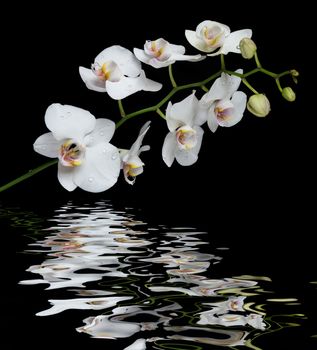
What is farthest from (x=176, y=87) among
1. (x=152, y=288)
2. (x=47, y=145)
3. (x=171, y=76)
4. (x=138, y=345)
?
(x=152, y=288)

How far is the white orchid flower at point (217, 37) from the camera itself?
4.31 ft

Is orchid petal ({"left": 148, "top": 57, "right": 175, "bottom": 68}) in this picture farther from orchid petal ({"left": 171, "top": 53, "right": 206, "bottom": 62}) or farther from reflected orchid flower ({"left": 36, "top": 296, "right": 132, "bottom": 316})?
reflected orchid flower ({"left": 36, "top": 296, "right": 132, "bottom": 316})

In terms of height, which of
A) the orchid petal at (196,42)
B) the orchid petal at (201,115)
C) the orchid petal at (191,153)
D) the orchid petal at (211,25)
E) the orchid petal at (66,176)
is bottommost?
the orchid petal at (66,176)

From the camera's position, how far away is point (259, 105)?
1234mm

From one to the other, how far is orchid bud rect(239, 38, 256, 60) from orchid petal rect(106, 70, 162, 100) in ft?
0.51

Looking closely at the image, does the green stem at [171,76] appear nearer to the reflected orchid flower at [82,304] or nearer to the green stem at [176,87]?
the green stem at [176,87]

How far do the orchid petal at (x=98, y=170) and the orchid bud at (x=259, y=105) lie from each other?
238 millimetres

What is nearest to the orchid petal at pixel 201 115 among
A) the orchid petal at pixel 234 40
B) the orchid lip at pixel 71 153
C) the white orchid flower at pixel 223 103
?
the white orchid flower at pixel 223 103

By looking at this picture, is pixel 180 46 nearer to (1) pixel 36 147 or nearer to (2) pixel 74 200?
(1) pixel 36 147

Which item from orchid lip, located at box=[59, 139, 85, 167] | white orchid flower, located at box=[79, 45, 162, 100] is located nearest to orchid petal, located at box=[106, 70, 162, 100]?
white orchid flower, located at box=[79, 45, 162, 100]

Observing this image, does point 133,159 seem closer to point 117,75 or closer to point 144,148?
point 144,148

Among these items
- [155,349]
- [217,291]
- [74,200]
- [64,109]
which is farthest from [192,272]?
[74,200]

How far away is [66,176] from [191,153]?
226mm

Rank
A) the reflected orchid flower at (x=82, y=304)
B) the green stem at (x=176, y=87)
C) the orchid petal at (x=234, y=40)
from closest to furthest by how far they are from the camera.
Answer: the green stem at (x=176, y=87)
the orchid petal at (x=234, y=40)
the reflected orchid flower at (x=82, y=304)
